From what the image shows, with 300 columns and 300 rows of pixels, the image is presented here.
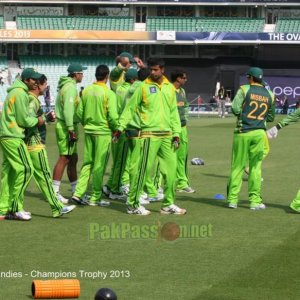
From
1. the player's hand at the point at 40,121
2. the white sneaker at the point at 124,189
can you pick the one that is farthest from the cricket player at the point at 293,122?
the player's hand at the point at 40,121

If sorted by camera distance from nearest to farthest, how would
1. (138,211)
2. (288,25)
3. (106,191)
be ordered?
(138,211) < (106,191) < (288,25)

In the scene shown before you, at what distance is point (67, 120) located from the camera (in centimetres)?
1318

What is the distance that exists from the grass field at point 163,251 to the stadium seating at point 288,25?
4821 centimetres

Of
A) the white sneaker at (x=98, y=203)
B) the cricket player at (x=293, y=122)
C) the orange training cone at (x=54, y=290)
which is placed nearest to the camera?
the orange training cone at (x=54, y=290)

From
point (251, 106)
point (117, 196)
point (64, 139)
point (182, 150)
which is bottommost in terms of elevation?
point (117, 196)

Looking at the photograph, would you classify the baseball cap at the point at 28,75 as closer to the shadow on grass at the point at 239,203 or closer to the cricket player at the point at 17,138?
the cricket player at the point at 17,138

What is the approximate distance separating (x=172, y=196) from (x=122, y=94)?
8.09 feet

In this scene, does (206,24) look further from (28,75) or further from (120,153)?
(28,75)

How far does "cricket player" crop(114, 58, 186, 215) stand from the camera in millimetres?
12008

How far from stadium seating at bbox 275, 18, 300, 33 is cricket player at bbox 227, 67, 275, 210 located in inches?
1950

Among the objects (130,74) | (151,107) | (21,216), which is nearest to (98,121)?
(151,107)

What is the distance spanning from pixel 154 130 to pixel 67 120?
5.65ft

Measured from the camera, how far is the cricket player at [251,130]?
12625 millimetres

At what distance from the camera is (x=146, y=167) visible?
39.4 feet
